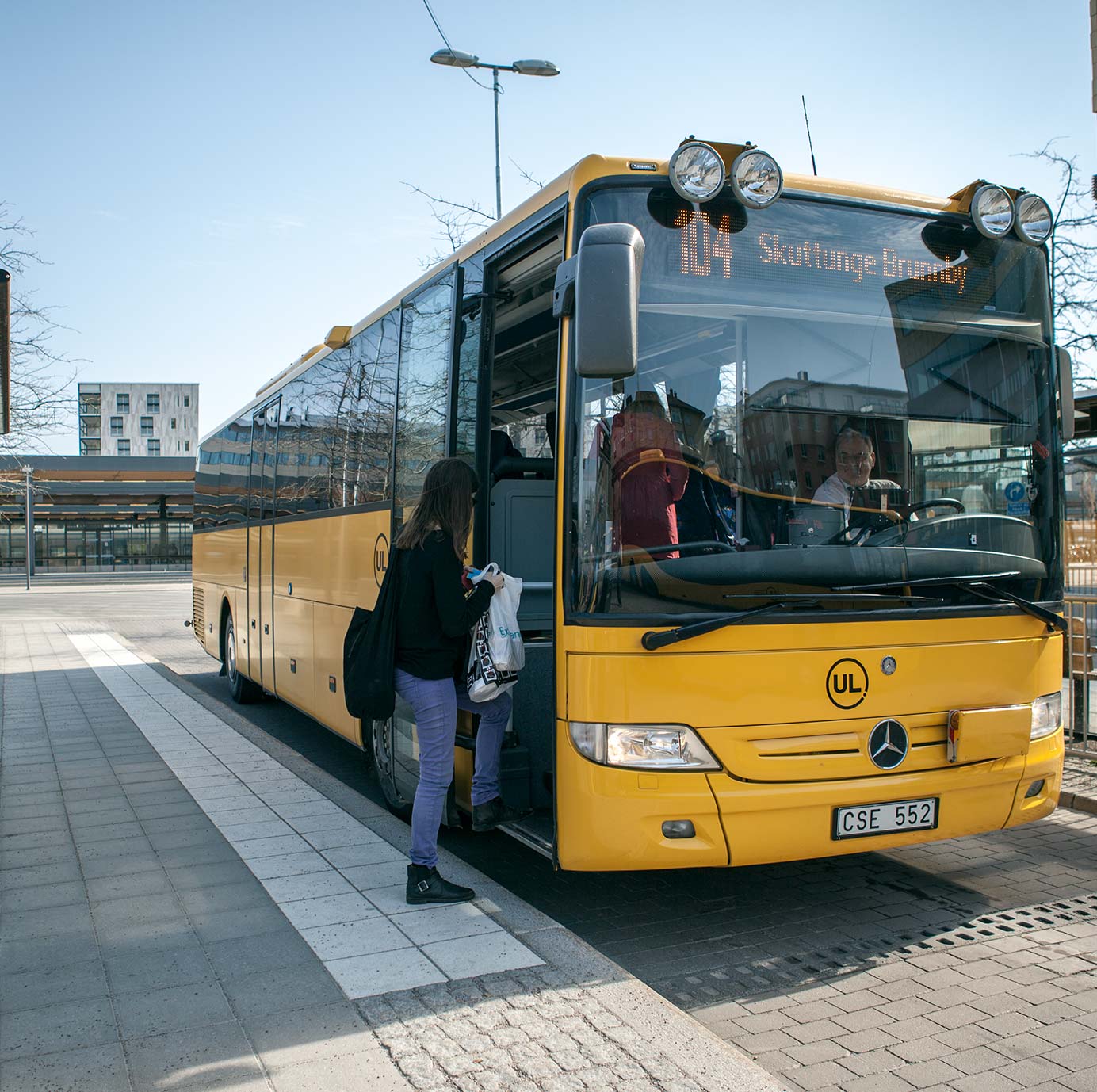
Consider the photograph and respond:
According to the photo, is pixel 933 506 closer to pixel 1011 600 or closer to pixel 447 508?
pixel 1011 600

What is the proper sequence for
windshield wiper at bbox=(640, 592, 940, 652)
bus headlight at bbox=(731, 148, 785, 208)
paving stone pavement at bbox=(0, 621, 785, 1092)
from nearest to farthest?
1. paving stone pavement at bbox=(0, 621, 785, 1092)
2. windshield wiper at bbox=(640, 592, 940, 652)
3. bus headlight at bbox=(731, 148, 785, 208)

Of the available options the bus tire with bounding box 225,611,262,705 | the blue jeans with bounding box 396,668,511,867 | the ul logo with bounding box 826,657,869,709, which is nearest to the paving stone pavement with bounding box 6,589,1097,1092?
the blue jeans with bounding box 396,668,511,867

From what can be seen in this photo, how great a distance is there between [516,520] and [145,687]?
31.2 feet

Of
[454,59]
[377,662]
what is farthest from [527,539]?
[454,59]

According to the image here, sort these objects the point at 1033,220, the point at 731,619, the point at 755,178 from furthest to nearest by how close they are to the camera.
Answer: the point at 1033,220
the point at 755,178
the point at 731,619

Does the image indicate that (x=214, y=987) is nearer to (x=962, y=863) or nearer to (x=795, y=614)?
(x=795, y=614)

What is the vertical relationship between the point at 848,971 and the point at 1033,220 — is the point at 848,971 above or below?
below

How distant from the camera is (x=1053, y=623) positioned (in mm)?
5055

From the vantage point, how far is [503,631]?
5000 mm

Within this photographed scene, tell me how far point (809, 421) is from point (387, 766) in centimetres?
366

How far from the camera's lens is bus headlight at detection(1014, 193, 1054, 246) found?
519 centimetres

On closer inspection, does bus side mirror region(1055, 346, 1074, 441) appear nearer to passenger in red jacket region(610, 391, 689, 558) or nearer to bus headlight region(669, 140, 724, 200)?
bus headlight region(669, 140, 724, 200)

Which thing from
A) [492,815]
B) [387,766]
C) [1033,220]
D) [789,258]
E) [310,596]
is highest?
[1033,220]

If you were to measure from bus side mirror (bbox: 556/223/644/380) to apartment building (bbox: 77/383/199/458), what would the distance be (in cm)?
12207
